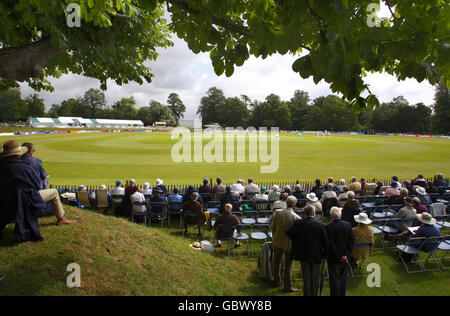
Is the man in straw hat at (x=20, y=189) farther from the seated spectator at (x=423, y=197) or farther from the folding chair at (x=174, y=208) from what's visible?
the seated spectator at (x=423, y=197)

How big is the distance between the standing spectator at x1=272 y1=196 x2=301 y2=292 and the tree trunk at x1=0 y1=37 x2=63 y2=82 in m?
5.50

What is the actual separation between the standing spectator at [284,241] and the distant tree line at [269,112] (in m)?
71.1

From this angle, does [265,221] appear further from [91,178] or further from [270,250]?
[91,178]

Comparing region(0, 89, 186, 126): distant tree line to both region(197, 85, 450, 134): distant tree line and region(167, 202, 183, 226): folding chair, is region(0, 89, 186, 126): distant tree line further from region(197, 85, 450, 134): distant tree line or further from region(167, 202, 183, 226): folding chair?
Result: region(167, 202, 183, 226): folding chair

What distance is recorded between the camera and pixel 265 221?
7.53 m

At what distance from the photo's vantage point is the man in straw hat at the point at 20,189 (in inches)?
171

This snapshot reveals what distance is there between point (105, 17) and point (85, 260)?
15.0 feet

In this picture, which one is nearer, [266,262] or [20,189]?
[20,189]

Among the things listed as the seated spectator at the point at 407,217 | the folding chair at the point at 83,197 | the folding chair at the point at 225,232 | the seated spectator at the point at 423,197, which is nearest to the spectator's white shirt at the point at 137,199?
the folding chair at the point at 83,197

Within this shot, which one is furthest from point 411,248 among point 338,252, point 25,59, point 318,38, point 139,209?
point 25,59

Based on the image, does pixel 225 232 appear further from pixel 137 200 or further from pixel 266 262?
pixel 137 200

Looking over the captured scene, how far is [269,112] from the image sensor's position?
11119 cm

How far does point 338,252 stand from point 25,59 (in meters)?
6.63
